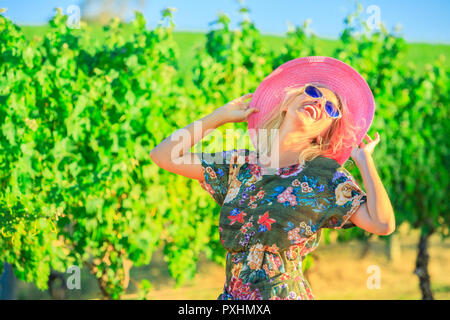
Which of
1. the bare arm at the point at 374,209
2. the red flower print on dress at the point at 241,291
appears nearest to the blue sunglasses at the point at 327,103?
the bare arm at the point at 374,209

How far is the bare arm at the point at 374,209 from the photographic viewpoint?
2059mm

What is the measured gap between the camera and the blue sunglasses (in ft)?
7.58

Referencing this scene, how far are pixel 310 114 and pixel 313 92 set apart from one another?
0.10m

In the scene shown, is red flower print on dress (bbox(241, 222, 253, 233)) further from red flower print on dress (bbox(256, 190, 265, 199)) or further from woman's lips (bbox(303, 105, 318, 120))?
woman's lips (bbox(303, 105, 318, 120))

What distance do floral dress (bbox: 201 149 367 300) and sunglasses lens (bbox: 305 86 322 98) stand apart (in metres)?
0.28

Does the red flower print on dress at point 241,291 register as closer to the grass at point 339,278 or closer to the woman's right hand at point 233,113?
the woman's right hand at point 233,113

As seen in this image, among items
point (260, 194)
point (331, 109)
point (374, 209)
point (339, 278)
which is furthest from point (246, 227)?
point (339, 278)

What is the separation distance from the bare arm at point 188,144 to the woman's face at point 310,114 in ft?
0.79

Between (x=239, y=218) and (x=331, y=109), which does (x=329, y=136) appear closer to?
(x=331, y=109)

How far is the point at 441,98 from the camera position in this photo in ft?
19.8

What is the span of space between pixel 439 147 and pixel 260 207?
4.57 meters

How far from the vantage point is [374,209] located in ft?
6.79
